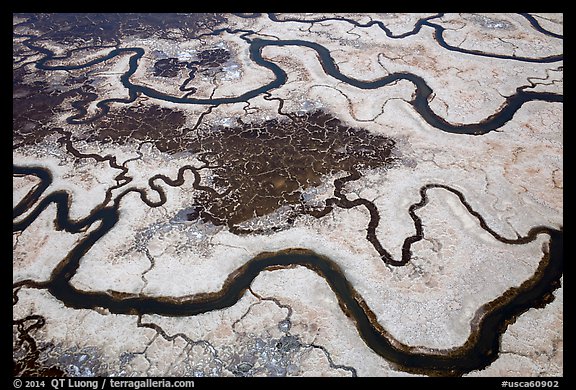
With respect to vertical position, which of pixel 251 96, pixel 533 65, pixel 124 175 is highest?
pixel 533 65

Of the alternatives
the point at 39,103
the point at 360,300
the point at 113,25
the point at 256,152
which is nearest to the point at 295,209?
the point at 256,152

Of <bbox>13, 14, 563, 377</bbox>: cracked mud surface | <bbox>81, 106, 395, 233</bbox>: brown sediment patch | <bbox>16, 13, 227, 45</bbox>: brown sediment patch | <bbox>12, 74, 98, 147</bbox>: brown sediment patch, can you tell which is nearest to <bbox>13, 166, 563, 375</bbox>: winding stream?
<bbox>13, 14, 563, 377</bbox>: cracked mud surface

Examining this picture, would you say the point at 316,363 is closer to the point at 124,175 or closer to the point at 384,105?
the point at 124,175

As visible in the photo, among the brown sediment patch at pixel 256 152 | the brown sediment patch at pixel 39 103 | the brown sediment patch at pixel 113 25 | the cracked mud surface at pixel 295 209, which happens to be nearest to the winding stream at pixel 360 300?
the cracked mud surface at pixel 295 209

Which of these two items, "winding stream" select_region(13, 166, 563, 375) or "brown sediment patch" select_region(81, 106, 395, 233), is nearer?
"winding stream" select_region(13, 166, 563, 375)

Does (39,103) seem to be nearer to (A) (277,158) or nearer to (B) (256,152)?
(B) (256,152)

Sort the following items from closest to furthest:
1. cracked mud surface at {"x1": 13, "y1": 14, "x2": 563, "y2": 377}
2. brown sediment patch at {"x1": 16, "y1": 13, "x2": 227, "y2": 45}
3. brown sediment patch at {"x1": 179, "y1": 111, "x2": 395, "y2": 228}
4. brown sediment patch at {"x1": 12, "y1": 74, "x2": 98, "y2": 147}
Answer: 1. cracked mud surface at {"x1": 13, "y1": 14, "x2": 563, "y2": 377}
2. brown sediment patch at {"x1": 179, "y1": 111, "x2": 395, "y2": 228}
3. brown sediment patch at {"x1": 12, "y1": 74, "x2": 98, "y2": 147}
4. brown sediment patch at {"x1": 16, "y1": 13, "x2": 227, "y2": 45}

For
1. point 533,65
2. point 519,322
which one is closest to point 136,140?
point 519,322

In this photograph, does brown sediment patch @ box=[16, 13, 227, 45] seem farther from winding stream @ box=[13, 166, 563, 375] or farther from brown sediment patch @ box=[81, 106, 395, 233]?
winding stream @ box=[13, 166, 563, 375]

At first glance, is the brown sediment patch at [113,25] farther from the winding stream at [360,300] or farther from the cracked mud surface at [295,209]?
the winding stream at [360,300]
